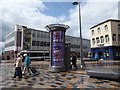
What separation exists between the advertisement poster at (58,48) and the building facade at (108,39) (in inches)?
1010

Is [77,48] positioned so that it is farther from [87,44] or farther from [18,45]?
[18,45]

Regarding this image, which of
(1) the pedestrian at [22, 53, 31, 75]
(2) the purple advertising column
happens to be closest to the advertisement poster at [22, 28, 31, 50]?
(2) the purple advertising column

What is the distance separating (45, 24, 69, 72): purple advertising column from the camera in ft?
51.7

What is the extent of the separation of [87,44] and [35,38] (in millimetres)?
34543

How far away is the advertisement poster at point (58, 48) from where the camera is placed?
621 inches

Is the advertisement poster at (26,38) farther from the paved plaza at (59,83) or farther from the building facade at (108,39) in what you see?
the paved plaza at (59,83)

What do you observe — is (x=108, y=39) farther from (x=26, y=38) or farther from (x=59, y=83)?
(x=59, y=83)

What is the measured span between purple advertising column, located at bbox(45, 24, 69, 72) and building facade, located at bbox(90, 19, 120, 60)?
83.9 ft

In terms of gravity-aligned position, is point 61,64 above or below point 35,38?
below

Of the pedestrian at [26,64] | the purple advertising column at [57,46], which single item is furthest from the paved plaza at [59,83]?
the purple advertising column at [57,46]

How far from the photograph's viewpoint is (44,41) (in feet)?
197

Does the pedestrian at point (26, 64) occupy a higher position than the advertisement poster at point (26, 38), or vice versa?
the advertisement poster at point (26, 38)

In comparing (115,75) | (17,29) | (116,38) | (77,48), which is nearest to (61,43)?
(115,75)

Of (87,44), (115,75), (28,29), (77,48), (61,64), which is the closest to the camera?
(115,75)
